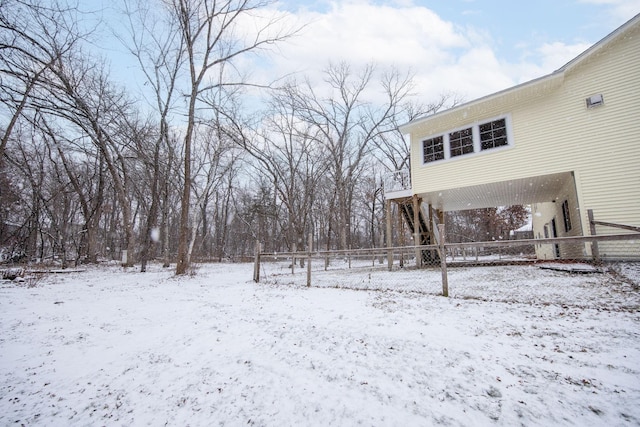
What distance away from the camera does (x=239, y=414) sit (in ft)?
7.06

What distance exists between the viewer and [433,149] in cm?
1215

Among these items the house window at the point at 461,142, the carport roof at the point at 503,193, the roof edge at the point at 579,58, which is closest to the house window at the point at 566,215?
the carport roof at the point at 503,193

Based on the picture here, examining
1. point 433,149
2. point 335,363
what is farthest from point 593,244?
point 335,363

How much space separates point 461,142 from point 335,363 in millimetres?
11242

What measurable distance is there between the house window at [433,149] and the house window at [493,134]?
1.56 m

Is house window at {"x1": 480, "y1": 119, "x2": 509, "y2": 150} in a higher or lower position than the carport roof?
higher

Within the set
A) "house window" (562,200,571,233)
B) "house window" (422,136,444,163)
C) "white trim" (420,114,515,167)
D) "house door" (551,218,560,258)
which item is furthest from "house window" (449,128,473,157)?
"house door" (551,218,560,258)

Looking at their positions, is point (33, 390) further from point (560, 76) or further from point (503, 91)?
point (560, 76)

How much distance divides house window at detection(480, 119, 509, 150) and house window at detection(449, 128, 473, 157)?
423 mm

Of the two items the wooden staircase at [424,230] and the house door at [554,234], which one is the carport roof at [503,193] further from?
the house door at [554,234]

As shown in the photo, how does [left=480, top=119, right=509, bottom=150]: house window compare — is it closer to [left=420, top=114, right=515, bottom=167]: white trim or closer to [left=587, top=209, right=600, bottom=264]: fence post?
[left=420, top=114, right=515, bottom=167]: white trim

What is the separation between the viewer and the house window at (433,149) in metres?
11.9

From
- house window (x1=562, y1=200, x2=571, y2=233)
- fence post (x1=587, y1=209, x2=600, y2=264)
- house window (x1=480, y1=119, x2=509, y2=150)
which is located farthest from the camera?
house window (x1=562, y1=200, x2=571, y2=233)

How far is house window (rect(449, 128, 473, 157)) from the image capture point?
36.7 feet
